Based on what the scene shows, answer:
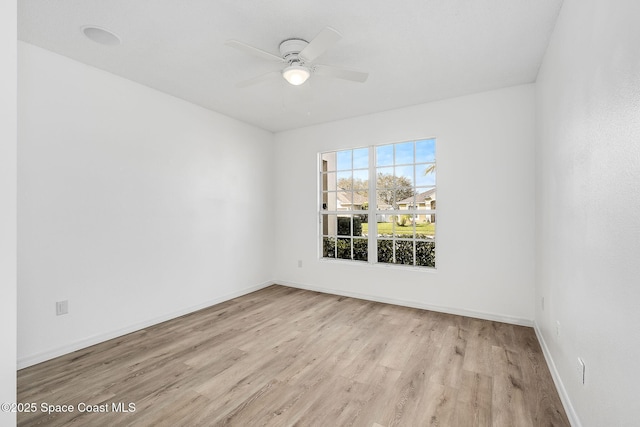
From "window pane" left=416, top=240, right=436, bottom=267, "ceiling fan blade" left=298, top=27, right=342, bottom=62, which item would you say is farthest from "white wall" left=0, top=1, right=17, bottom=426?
"window pane" left=416, top=240, right=436, bottom=267

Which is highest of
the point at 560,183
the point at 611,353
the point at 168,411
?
the point at 560,183

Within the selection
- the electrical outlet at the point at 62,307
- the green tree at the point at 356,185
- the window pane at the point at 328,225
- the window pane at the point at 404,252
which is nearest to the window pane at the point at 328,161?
the green tree at the point at 356,185

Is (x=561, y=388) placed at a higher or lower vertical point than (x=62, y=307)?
lower

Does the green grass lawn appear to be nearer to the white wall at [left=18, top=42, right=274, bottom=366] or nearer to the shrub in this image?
the shrub

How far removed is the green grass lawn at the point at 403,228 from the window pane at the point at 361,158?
900 millimetres

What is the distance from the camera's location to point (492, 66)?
2865 millimetres

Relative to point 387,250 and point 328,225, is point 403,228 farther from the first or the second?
point 328,225

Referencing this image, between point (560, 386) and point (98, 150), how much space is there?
4.33 metres

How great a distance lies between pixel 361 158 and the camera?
4.52 metres

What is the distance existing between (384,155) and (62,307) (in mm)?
4032

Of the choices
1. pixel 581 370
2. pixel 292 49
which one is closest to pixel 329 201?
pixel 292 49

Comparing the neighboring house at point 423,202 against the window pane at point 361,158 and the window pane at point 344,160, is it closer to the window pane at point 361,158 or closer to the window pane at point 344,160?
the window pane at point 361,158

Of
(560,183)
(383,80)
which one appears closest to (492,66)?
(383,80)

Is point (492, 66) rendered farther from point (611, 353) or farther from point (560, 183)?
point (611, 353)
